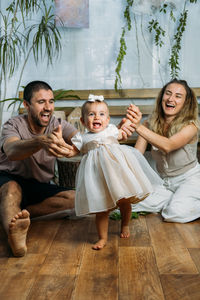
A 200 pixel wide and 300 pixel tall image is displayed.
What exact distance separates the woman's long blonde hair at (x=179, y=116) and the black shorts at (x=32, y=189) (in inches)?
36.5

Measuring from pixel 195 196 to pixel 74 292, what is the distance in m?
1.59

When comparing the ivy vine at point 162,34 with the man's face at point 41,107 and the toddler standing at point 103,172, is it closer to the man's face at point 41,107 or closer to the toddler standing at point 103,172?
the man's face at point 41,107

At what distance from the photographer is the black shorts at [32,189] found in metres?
2.73

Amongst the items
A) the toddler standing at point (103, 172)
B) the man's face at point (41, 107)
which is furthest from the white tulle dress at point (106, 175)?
the man's face at point (41, 107)

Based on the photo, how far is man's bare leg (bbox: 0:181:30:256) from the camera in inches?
80.4

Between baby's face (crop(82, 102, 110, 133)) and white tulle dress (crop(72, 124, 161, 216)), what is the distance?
0.15ft

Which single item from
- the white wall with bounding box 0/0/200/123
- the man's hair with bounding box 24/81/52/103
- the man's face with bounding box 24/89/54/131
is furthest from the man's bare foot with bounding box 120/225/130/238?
the white wall with bounding box 0/0/200/123

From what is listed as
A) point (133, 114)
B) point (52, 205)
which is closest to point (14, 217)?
point (52, 205)

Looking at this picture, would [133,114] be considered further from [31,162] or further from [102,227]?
[31,162]

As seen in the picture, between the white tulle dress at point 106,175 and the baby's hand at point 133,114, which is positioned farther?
the baby's hand at point 133,114

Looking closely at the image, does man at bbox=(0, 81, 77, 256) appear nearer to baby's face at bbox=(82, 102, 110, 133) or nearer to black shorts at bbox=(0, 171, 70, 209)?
black shorts at bbox=(0, 171, 70, 209)

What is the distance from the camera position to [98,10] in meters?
4.33

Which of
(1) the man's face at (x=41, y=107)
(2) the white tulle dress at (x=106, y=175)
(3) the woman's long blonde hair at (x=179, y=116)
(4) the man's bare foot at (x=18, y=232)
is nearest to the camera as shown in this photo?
(4) the man's bare foot at (x=18, y=232)

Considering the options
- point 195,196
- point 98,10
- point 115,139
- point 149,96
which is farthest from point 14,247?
point 98,10
